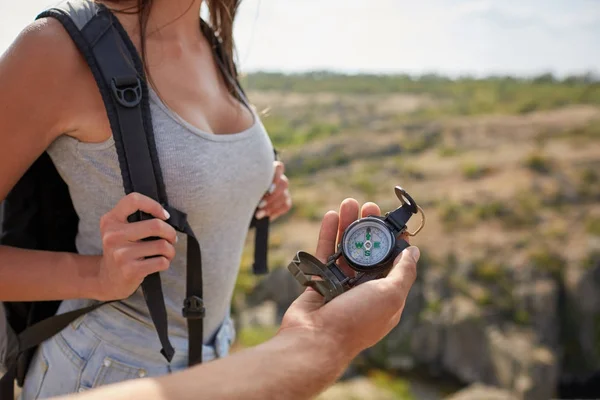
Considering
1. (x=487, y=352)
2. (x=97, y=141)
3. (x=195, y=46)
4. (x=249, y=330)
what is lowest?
(x=487, y=352)

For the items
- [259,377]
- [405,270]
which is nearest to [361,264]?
[405,270]

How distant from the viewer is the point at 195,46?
1723 millimetres

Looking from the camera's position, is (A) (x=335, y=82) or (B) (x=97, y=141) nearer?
(B) (x=97, y=141)

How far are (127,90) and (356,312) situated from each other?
2.38 feet

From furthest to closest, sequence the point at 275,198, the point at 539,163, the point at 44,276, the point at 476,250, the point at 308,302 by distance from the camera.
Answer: the point at 539,163 → the point at 476,250 → the point at 275,198 → the point at 44,276 → the point at 308,302

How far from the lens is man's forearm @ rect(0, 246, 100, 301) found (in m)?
1.35

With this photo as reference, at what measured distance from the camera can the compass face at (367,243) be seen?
1431mm

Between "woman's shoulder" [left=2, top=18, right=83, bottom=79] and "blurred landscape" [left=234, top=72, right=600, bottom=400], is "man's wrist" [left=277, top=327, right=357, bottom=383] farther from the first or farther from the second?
"blurred landscape" [left=234, top=72, right=600, bottom=400]

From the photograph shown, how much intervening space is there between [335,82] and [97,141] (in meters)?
59.0

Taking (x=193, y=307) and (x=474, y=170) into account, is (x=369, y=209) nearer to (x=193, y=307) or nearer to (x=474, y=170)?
(x=193, y=307)

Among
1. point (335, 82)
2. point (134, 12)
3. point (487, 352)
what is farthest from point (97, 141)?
point (335, 82)

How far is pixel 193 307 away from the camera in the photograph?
4.70 feet

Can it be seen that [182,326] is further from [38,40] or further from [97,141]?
[38,40]

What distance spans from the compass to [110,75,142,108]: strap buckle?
511mm
